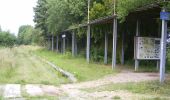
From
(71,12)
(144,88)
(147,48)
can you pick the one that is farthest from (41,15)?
(144,88)

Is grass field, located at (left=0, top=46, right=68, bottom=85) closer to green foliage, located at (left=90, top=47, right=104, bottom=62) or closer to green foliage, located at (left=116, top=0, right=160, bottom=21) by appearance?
green foliage, located at (left=116, top=0, right=160, bottom=21)

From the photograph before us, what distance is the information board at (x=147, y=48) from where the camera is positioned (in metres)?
25.4

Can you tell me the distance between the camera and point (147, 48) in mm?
25672

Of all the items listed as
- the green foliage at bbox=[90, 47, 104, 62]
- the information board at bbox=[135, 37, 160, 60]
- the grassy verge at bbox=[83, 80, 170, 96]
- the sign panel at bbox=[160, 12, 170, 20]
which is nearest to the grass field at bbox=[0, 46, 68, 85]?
the grassy verge at bbox=[83, 80, 170, 96]

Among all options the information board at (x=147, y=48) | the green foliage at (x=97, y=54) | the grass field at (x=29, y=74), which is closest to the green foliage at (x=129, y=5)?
the information board at (x=147, y=48)

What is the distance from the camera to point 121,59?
33.7 meters

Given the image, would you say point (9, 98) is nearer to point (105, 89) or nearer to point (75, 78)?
point (105, 89)

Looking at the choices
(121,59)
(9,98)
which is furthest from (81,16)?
(9,98)

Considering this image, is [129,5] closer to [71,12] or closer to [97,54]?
[97,54]

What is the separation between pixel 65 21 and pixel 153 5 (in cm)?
3496

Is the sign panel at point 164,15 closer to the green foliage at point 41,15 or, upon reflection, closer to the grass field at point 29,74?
the grass field at point 29,74

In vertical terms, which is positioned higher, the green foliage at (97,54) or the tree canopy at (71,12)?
the tree canopy at (71,12)

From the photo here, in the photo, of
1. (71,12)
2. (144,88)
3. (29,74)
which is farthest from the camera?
(71,12)

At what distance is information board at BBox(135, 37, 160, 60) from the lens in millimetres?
25406
